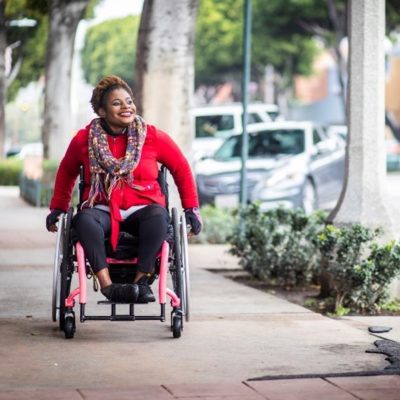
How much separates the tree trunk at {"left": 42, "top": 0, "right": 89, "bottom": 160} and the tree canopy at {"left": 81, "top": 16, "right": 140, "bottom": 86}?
57.4m

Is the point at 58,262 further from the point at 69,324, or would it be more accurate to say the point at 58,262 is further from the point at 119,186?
the point at 119,186

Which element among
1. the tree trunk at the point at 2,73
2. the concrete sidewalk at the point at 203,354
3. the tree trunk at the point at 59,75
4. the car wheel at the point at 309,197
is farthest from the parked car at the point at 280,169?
the tree trunk at the point at 2,73

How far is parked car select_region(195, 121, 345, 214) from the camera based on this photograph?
21.1 meters

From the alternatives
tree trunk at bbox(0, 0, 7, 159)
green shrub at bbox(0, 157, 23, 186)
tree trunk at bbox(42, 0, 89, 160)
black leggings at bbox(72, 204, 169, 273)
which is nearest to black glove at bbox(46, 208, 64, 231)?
black leggings at bbox(72, 204, 169, 273)

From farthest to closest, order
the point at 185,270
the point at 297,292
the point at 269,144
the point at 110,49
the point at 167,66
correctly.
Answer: the point at 110,49 < the point at 269,144 < the point at 167,66 < the point at 297,292 < the point at 185,270

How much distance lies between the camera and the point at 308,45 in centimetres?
6456

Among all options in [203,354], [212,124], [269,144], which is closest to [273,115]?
[212,124]

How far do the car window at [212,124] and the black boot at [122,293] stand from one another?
23575 mm

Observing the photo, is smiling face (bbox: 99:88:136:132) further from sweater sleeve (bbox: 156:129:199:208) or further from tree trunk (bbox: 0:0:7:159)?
tree trunk (bbox: 0:0:7:159)

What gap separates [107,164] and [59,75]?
2133 centimetres

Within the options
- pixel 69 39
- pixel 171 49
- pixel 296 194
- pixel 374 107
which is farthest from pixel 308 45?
pixel 374 107

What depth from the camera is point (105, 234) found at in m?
8.37

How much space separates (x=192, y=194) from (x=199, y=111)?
23882 millimetres

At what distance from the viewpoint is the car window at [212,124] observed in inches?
1256
